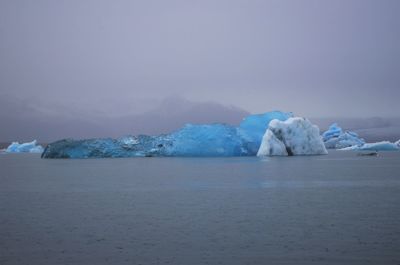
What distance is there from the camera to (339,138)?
2502 inches

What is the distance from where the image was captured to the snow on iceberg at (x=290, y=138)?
123ft

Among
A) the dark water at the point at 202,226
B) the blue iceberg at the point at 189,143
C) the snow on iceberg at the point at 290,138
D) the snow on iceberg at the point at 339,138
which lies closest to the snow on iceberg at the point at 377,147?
the snow on iceberg at the point at 339,138

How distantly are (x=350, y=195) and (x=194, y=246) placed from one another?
832 centimetres

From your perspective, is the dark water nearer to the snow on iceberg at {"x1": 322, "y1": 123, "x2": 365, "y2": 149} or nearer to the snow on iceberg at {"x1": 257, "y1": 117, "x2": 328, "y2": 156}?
the snow on iceberg at {"x1": 257, "y1": 117, "x2": 328, "y2": 156}

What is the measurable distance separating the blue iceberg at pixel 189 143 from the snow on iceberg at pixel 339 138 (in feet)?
66.5

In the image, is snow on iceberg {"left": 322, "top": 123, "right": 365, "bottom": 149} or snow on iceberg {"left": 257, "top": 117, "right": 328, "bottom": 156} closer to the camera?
snow on iceberg {"left": 257, "top": 117, "right": 328, "bottom": 156}

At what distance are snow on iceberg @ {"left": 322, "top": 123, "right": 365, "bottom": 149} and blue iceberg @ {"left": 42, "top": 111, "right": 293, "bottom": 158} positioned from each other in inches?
798

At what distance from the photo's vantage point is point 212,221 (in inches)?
378

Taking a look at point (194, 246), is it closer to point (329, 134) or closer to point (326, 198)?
point (326, 198)

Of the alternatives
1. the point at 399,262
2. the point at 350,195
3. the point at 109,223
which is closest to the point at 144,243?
the point at 109,223

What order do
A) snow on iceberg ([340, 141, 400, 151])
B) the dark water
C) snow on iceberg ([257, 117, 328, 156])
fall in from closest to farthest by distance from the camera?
1. the dark water
2. snow on iceberg ([257, 117, 328, 156])
3. snow on iceberg ([340, 141, 400, 151])

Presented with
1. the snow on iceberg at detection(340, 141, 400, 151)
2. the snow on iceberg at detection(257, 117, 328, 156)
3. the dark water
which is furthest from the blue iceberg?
the dark water

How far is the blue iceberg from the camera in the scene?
39.4 m

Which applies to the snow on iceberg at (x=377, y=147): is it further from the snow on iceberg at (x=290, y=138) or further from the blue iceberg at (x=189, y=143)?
the blue iceberg at (x=189, y=143)
